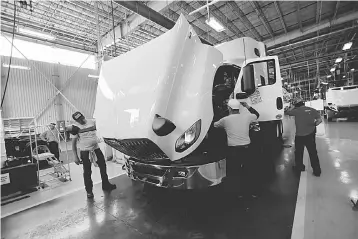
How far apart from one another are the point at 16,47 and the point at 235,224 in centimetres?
1250

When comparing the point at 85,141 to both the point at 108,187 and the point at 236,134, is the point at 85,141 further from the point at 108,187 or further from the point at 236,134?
the point at 236,134

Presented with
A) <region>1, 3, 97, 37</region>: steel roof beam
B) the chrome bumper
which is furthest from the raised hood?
<region>1, 3, 97, 37</region>: steel roof beam

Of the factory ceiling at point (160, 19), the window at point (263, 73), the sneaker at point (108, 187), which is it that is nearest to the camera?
the sneaker at point (108, 187)

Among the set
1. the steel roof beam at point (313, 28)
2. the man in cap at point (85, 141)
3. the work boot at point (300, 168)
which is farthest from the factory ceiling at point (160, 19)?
the work boot at point (300, 168)

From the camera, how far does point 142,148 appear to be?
2201 millimetres

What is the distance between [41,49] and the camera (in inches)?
416

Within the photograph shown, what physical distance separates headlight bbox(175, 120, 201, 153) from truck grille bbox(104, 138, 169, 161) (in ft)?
0.67

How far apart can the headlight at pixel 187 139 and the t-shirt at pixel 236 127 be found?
2.36 feet

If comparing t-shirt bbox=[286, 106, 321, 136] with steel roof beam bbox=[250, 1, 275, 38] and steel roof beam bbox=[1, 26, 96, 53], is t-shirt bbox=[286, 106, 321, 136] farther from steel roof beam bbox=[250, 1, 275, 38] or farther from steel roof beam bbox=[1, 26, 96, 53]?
steel roof beam bbox=[1, 26, 96, 53]

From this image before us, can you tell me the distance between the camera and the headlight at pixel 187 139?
2164mm

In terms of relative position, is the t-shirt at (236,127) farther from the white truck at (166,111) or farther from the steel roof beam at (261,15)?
the steel roof beam at (261,15)

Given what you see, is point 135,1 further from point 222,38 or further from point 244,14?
point 222,38

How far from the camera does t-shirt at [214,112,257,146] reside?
9.06 ft

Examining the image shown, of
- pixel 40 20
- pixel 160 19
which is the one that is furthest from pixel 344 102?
pixel 40 20
